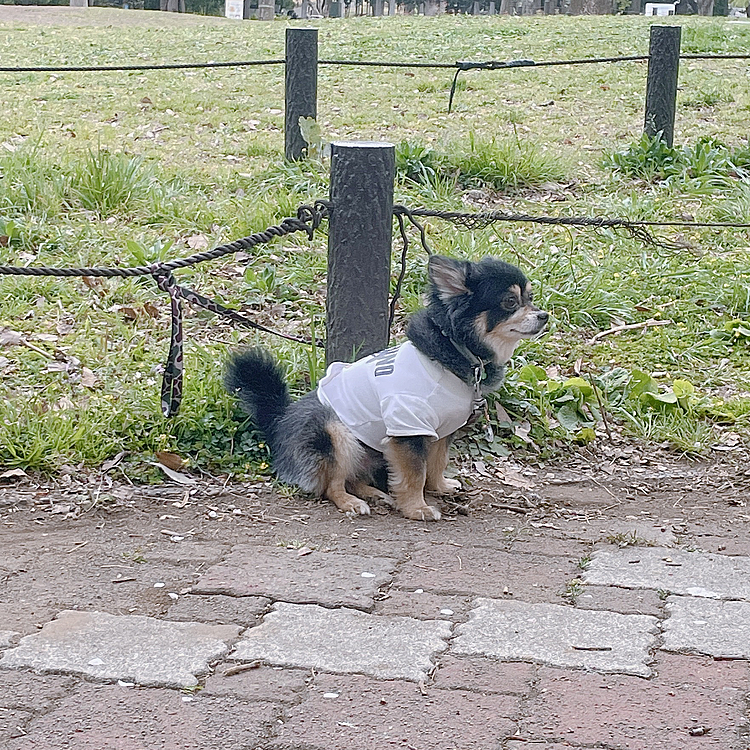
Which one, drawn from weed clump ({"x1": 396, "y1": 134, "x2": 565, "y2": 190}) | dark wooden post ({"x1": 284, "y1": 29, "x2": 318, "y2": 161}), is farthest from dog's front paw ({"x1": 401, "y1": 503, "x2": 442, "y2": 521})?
dark wooden post ({"x1": 284, "y1": 29, "x2": 318, "y2": 161})

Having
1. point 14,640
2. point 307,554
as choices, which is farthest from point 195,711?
point 307,554

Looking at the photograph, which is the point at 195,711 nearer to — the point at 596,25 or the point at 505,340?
the point at 505,340

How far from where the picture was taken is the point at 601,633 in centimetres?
291

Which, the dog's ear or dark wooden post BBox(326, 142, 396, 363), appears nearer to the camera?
the dog's ear

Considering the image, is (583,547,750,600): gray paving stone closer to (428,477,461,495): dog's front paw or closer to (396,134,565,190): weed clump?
(428,477,461,495): dog's front paw

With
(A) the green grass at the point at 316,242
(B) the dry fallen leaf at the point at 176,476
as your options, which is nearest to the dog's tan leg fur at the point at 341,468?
(A) the green grass at the point at 316,242

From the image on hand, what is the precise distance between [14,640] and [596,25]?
1692 cm

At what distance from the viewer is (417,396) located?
12.5 ft

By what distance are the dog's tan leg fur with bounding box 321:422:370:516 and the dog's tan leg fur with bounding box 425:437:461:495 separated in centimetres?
28

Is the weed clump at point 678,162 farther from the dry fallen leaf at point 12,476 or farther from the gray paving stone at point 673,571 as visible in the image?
the dry fallen leaf at point 12,476

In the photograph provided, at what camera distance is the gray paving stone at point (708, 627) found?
9.27ft

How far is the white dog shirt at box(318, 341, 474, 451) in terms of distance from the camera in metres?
3.79

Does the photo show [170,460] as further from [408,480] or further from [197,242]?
[197,242]

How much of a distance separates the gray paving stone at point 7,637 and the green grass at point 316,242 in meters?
1.29
